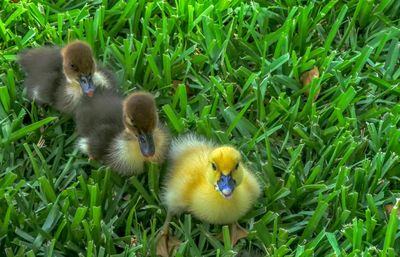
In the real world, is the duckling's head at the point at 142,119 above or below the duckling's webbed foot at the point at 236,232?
above

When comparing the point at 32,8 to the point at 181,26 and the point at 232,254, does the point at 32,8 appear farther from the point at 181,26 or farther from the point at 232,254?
the point at 232,254

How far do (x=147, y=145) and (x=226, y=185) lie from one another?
0.34 metres

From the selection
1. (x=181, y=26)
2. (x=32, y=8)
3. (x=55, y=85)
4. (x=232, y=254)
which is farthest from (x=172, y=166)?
(x=32, y=8)

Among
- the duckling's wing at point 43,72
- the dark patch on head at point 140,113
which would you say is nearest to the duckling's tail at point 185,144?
the dark patch on head at point 140,113

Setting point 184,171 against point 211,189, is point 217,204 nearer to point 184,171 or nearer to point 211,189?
point 211,189

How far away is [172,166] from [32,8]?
106cm

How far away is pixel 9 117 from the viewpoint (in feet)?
9.59

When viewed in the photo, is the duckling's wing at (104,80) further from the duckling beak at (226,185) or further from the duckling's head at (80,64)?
the duckling beak at (226,185)

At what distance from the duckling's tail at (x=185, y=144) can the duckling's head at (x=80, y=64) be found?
392mm

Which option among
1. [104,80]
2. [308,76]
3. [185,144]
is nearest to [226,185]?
[185,144]

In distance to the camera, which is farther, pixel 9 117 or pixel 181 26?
pixel 181 26

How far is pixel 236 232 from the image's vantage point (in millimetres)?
2570

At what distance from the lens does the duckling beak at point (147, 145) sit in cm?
263

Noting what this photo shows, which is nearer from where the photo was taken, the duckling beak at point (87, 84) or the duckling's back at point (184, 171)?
the duckling's back at point (184, 171)
